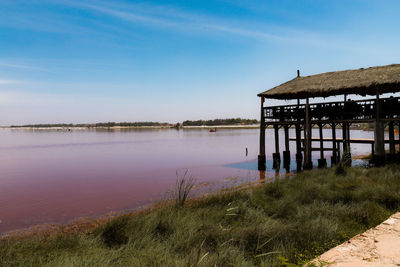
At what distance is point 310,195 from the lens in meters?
8.98

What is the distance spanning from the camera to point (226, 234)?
5781 millimetres

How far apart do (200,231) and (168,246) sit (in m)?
1.02

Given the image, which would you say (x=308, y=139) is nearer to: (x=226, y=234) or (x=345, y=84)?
(x=345, y=84)

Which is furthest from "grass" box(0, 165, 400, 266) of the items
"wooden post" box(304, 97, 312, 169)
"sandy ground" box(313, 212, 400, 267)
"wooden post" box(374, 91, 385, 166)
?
"wooden post" box(304, 97, 312, 169)

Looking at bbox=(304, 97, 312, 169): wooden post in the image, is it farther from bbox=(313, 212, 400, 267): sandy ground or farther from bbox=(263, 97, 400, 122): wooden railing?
bbox=(313, 212, 400, 267): sandy ground

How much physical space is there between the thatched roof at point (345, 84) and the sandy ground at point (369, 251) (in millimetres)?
11665

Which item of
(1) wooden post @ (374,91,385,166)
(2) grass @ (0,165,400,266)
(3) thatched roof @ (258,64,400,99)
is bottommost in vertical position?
(2) grass @ (0,165,400,266)

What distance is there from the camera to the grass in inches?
180

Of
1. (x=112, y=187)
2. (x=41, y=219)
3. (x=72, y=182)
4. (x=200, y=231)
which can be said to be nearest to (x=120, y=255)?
(x=200, y=231)

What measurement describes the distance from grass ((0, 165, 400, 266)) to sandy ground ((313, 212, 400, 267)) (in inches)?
12.8

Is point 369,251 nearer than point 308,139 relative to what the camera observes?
Yes

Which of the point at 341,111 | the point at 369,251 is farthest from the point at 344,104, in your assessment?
the point at 369,251

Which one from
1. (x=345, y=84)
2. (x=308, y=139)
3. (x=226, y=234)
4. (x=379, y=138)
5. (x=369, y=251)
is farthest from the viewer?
(x=308, y=139)

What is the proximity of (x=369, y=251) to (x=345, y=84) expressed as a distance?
45.3 feet
